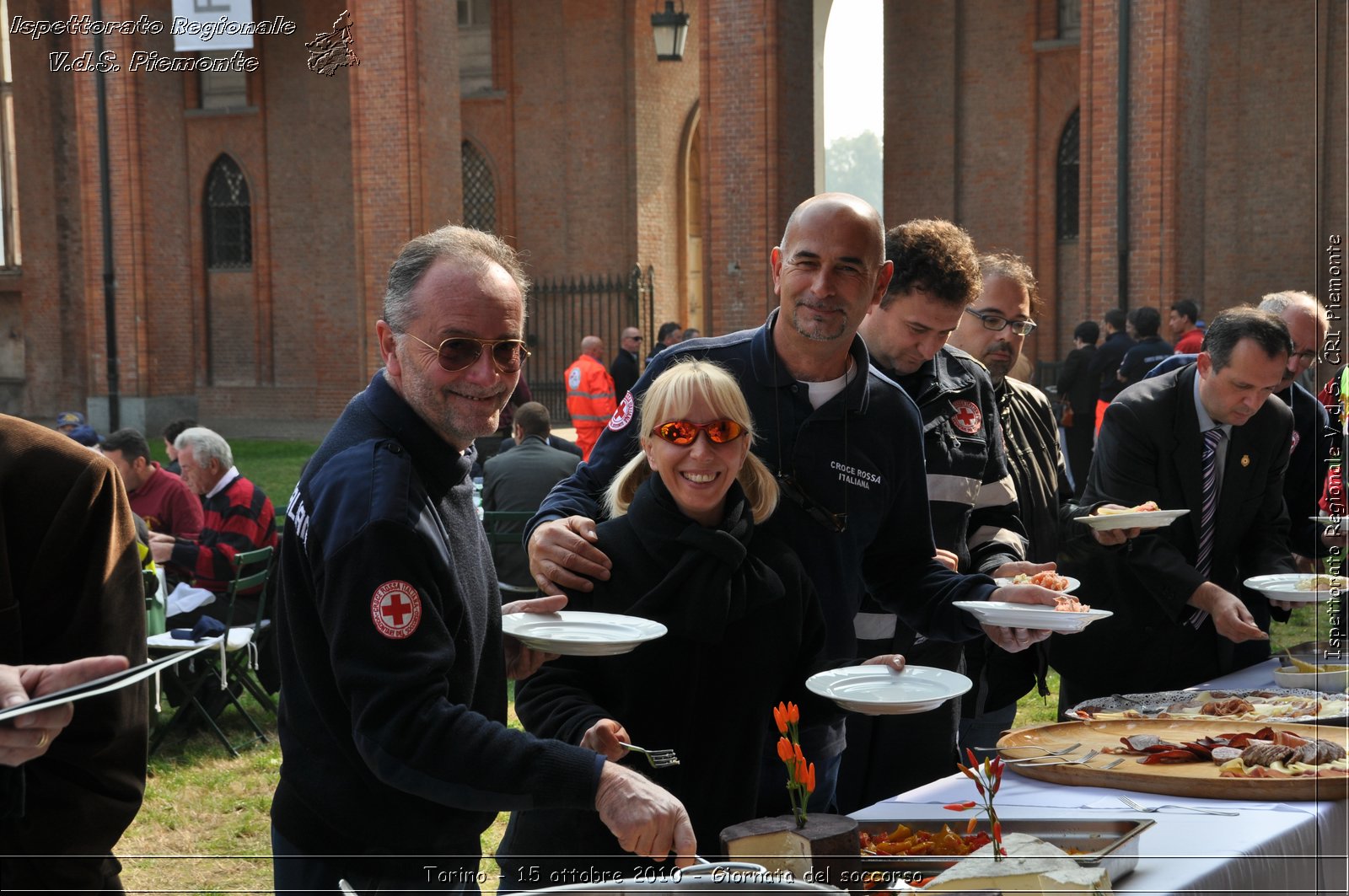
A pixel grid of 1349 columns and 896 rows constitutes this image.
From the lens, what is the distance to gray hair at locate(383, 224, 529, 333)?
83.9 inches

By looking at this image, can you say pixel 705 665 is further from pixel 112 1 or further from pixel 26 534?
pixel 112 1

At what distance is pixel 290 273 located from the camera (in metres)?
23.2

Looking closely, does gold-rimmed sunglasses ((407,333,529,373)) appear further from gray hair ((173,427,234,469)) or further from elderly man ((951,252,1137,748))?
gray hair ((173,427,234,469))

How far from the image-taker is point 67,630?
2.01 metres

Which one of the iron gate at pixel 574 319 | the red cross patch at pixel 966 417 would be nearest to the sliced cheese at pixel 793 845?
the red cross patch at pixel 966 417

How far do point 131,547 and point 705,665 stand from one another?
1.17 metres

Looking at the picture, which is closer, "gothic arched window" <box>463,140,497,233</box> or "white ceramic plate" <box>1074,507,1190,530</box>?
"white ceramic plate" <box>1074,507,1190,530</box>

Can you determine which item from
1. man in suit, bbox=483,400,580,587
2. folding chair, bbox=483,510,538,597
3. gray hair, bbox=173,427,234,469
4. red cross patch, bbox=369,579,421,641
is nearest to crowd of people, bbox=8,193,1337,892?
red cross patch, bbox=369,579,421,641

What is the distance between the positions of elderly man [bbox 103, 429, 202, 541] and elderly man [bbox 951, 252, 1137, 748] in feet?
15.7

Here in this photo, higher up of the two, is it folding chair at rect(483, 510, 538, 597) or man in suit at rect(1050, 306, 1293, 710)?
man in suit at rect(1050, 306, 1293, 710)

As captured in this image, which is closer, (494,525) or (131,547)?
(131,547)

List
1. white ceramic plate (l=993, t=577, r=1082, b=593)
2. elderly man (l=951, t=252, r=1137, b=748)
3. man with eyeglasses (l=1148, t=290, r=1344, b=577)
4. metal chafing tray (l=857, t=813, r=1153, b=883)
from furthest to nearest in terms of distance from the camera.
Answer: man with eyeglasses (l=1148, t=290, r=1344, b=577) → elderly man (l=951, t=252, r=1137, b=748) → white ceramic plate (l=993, t=577, r=1082, b=593) → metal chafing tray (l=857, t=813, r=1153, b=883)

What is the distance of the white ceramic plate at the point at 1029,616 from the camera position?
2.60 meters

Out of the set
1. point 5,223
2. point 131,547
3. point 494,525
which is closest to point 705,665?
point 131,547
